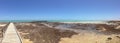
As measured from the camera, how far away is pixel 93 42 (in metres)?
21.5

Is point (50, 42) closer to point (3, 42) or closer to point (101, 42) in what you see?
point (3, 42)

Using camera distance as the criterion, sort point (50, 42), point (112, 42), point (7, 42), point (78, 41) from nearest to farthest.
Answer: point (7, 42) → point (50, 42) → point (112, 42) → point (78, 41)

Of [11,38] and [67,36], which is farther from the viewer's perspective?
[67,36]

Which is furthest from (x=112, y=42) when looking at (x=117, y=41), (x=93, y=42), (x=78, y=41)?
(x=78, y=41)

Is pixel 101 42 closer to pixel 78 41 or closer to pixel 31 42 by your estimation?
pixel 78 41

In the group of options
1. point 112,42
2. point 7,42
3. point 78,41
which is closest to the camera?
point 7,42

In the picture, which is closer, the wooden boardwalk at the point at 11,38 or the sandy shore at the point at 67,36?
the wooden boardwalk at the point at 11,38

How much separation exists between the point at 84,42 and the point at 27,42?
20.2 feet

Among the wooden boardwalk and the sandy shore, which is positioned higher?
the wooden boardwalk

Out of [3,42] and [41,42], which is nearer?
[3,42]

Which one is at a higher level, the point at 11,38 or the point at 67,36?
the point at 11,38

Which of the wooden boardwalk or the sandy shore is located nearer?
the wooden boardwalk

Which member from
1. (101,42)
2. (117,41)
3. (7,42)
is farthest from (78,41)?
(7,42)

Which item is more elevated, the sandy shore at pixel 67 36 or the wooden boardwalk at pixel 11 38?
the wooden boardwalk at pixel 11 38
